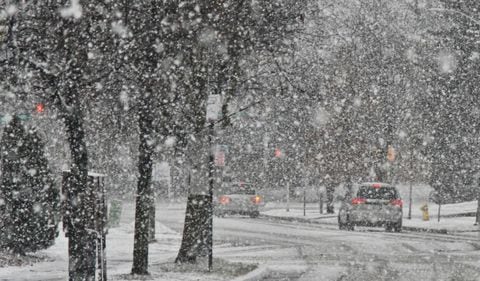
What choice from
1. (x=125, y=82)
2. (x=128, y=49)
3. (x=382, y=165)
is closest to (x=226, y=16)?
(x=125, y=82)

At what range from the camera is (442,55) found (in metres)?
45.3

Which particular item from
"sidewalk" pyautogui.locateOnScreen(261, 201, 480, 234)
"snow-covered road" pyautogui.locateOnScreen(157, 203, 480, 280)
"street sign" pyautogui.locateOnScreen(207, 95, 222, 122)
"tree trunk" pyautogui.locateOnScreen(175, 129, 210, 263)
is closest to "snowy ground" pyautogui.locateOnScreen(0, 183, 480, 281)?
"snow-covered road" pyautogui.locateOnScreen(157, 203, 480, 280)

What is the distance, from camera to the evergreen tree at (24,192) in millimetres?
17266

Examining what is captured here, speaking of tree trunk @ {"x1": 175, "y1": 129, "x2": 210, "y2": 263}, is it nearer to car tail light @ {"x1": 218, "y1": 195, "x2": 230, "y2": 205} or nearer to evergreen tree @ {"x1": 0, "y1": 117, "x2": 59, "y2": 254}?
evergreen tree @ {"x1": 0, "y1": 117, "x2": 59, "y2": 254}

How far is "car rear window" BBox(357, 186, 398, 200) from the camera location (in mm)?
29766

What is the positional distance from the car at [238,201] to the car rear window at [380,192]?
10.3 metres

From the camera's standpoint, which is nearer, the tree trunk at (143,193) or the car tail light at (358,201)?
the tree trunk at (143,193)

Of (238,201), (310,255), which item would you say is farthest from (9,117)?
(238,201)

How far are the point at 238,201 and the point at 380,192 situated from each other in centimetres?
1109

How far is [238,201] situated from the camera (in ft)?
130

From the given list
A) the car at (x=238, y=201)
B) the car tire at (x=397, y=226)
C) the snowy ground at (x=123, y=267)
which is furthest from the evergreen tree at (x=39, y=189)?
the car at (x=238, y=201)

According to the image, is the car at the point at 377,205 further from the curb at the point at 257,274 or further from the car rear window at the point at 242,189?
the curb at the point at 257,274

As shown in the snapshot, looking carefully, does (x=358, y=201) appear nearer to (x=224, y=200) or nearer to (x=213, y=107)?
(x=224, y=200)

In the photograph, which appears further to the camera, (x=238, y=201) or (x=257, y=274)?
(x=238, y=201)
